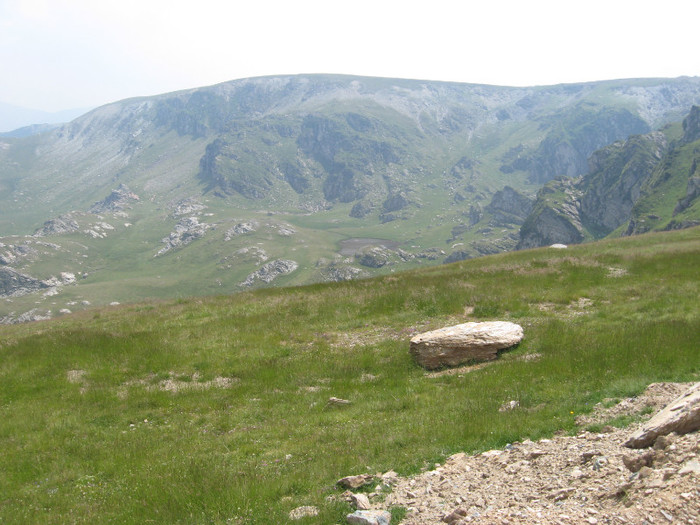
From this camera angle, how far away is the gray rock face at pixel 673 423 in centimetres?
814

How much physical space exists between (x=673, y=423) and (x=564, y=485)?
103 inches

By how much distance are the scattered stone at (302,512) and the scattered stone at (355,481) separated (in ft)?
3.48

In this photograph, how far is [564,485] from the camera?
781 centimetres

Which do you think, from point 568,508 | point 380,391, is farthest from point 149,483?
point 568,508

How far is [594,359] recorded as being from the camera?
1544 cm

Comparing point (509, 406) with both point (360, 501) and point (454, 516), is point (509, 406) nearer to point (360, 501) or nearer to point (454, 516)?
point (454, 516)

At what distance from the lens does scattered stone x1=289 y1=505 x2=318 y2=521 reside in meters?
8.24

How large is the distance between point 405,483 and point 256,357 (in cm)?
1217

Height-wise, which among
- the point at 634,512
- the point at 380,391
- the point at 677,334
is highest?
the point at 634,512

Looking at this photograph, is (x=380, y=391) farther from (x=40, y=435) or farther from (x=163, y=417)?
(x=40, y=435)

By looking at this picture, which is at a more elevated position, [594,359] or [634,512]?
[634,512]

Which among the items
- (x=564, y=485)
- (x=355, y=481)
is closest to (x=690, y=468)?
(x=564, y=485)

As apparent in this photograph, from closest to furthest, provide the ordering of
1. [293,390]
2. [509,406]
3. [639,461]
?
[639,461], [509,406], [293,390]

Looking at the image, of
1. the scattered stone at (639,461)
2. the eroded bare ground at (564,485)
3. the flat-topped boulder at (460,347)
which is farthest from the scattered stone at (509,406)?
the scattered stone at (639,461)
